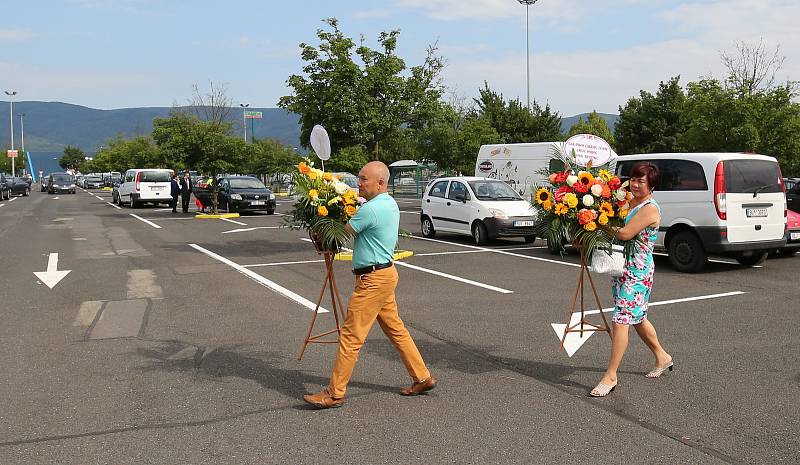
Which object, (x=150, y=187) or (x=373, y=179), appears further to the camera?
(x=150, y=187)

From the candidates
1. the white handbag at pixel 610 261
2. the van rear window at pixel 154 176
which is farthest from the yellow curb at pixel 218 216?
the white handbag at pixel 610 261

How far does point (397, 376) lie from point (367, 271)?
1.17 meters

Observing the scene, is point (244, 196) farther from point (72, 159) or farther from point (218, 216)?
point (72, 159)

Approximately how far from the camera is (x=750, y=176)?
11.4m

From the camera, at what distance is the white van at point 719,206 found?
36.9 feet

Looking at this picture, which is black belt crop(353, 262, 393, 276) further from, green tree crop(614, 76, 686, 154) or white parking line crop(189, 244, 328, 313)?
green tree crop(614, 76, 686, 154)

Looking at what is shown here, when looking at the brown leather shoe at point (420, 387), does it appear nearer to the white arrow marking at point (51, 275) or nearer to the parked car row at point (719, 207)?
the parked car row at point (719, 207)

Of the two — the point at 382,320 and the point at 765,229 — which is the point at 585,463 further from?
the point at 765,229

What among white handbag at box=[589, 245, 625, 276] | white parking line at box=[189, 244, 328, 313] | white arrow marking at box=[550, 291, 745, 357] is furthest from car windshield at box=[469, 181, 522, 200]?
white handbag at box=[589, 245, 625, 276]

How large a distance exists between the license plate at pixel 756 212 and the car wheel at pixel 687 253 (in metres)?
0.85

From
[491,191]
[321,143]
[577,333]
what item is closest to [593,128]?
[491,191]

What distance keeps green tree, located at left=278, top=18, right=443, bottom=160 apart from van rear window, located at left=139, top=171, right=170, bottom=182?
14395 millimetres

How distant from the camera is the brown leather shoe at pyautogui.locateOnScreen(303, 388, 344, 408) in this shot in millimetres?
4945

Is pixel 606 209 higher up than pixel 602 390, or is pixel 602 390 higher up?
pixel 606 209
